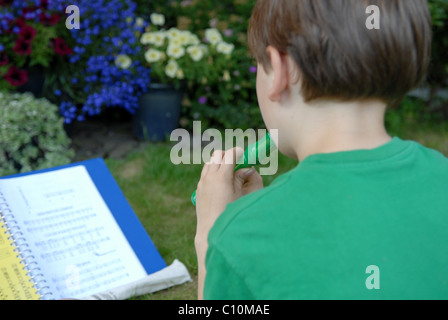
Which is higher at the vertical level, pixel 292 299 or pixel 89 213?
pixel 292 299

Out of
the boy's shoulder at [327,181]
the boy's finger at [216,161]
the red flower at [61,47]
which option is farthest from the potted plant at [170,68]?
the boy's shoulder at [327,181]

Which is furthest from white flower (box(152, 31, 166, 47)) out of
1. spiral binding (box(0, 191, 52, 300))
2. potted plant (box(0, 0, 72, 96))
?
spiral binding (box(0, 191, 52, 300))

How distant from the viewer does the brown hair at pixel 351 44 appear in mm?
807

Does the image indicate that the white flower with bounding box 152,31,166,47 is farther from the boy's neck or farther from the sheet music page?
the boy's neck

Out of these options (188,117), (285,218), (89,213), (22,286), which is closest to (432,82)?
(188,117)

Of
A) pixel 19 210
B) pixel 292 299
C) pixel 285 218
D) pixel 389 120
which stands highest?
pixel 285 218

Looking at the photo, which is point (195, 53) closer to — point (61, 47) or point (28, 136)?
point (61, 47)

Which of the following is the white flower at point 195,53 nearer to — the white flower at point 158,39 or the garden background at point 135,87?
the garden background at point 135,87

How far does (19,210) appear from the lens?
1.72m

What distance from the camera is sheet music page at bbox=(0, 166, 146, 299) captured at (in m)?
1.68

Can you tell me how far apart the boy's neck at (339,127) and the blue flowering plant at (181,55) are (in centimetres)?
244

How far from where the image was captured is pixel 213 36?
3.42 m

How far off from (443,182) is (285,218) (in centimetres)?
27
